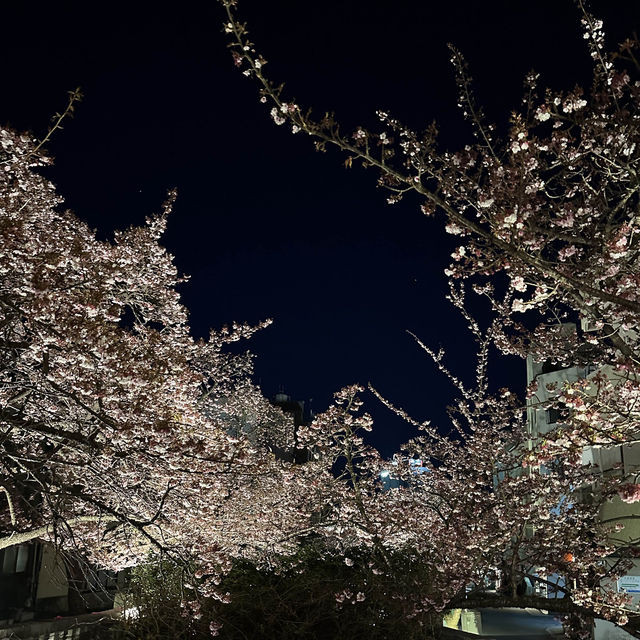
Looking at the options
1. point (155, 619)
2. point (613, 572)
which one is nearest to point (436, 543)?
point (613, 572)

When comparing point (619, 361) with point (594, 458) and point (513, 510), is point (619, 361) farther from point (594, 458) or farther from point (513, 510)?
point (594, 458)

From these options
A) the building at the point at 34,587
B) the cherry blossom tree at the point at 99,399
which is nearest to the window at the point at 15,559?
the building at the point at 34,587

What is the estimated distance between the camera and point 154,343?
9062 millimetres

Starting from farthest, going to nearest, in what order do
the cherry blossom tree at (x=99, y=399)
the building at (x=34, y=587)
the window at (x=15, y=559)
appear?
1. the window at (x=15, y=559)
2. the building at (x=34, y=587)
3. the cherry blossom tree at (x=99, y=399)

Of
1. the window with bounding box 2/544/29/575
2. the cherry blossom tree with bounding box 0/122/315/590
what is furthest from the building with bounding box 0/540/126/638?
the cherry blossom tree with bounding box 0/122/315/590

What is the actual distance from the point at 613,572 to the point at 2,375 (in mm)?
11244

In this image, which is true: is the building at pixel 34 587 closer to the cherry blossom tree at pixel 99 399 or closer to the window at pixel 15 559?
the window at pixel 15 559

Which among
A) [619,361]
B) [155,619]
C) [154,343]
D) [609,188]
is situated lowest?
[155,619]

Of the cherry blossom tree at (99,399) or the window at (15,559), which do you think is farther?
the window at (15,559)

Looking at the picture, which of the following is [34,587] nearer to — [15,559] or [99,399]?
[15,559]

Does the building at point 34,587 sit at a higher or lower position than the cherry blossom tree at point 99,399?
lower

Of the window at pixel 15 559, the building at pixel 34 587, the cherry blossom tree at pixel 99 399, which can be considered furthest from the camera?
the window at pixel 15 559

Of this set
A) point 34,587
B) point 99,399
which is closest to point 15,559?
point 34,587

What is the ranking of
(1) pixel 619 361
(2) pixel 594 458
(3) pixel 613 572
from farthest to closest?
(2) pixel 594 458 < (3) pixel 613 572 < (1) pixel 619 361
